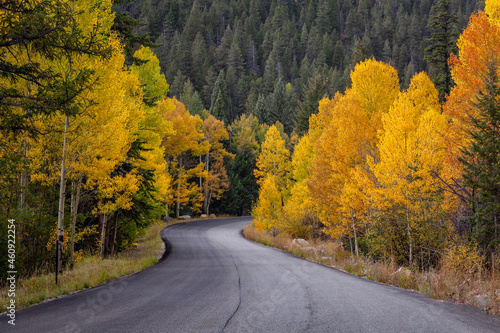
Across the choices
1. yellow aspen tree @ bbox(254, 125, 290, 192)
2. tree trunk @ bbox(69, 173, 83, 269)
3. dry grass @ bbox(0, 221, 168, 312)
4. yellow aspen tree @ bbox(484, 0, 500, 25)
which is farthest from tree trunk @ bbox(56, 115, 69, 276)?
yellow aspen tree @ bbox(254, 125, 290, 192)

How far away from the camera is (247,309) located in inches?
269

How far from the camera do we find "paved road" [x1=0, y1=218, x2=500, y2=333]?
18.6ft

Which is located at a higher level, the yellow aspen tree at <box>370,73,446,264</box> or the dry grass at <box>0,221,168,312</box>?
the yellow aspen tree at <box>370,73,446,264</box>

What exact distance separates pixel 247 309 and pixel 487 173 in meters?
9.53

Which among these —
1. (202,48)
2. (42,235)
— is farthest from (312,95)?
(202,48)

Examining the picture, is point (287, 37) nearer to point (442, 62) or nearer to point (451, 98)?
point (442, 62)

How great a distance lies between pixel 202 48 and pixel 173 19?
139ft

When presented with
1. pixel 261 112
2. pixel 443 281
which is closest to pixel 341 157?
pixel 443 281

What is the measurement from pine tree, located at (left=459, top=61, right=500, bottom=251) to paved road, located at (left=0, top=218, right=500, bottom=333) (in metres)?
4.92

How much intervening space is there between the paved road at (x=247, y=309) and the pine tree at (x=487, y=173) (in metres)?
4.92

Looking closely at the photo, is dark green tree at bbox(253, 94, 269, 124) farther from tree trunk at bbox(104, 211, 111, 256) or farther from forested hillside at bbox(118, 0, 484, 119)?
tree trunk at bbox(104, 211, 111, 256)

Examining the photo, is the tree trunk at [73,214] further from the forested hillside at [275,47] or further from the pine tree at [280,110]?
the pine tree at [280,110]

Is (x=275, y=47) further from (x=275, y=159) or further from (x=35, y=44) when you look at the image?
(x=35, y=44)

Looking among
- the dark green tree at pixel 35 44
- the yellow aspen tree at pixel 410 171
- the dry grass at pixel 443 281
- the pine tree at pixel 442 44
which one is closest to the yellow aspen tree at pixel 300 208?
the dry grass at pixel 443 281
